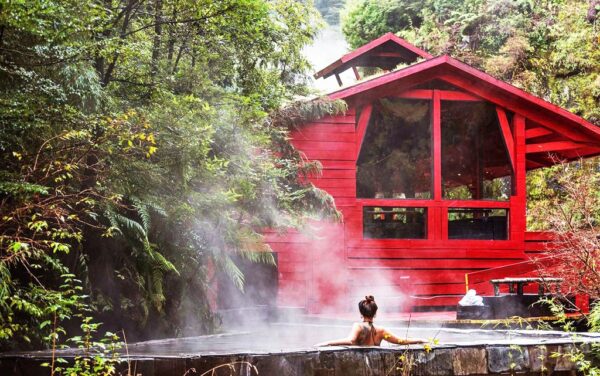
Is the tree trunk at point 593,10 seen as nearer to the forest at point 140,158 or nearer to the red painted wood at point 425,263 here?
the red painted wood at point 425,263

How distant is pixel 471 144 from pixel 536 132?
233cm

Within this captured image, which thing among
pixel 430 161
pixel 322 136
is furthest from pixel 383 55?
pixel 322 136

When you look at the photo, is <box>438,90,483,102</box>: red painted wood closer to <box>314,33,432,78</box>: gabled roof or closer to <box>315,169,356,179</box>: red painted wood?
A: <box>315,169,356,179</box>: red painted wood

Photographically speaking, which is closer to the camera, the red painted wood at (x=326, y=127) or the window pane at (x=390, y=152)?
the red painted wood at (x=326, y=127)

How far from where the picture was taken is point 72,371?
5.41 metres

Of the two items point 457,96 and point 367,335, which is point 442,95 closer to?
point 457,96

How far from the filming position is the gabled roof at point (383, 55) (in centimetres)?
2044

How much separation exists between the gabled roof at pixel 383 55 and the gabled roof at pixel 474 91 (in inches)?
154

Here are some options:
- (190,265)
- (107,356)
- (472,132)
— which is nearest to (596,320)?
(190,265)

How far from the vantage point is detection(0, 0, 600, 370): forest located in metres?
6.34

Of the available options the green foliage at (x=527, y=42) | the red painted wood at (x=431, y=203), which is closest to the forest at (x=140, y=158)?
the red painted wood at (x=431, y=203)

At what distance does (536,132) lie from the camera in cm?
1789

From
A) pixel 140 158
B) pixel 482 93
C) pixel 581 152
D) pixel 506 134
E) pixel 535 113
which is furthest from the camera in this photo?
pixel 581 152

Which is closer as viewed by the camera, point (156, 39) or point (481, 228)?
point (156, 39)
